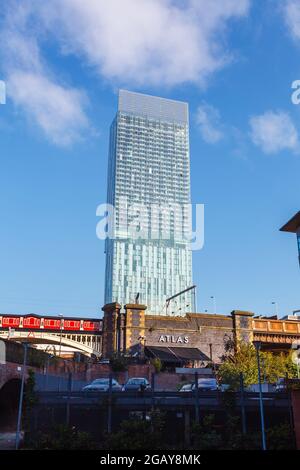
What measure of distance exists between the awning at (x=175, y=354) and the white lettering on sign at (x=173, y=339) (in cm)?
108

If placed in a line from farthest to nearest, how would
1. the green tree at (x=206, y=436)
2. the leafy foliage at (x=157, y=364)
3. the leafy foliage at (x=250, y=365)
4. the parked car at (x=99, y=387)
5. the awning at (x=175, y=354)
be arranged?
the awning at (x=175, y=354) → the leafy foliage at (x=157, y=364) → the leafy foliage at (x=250, y=365) → the parked car at (x=99, y=387) → the green tree at (x=206, y=436)

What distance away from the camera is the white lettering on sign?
6392 cm

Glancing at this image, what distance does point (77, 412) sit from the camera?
94.1 feet

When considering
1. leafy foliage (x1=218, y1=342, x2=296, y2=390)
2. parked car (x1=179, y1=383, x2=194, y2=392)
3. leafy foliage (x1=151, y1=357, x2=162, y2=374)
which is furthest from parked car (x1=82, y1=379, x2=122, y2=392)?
leafy foliage (x1=151, y1=357, x2=162, y2=374)

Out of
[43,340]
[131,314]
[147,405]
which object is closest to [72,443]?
[147,405]

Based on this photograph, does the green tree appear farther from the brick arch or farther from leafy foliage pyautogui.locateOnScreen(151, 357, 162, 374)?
leafy foliage pyautogui.locateOnScreen(151, 357, 162, 374)

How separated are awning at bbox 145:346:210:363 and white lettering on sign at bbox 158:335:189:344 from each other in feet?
3.54

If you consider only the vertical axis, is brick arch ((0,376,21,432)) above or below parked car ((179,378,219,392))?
below

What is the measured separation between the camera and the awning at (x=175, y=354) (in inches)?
2298

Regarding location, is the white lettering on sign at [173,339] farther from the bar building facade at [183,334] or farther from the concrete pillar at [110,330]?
the concrete pillar at [110,330]

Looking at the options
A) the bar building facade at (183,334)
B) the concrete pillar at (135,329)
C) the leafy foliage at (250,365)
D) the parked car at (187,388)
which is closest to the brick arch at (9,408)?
the parked car at (187,388)

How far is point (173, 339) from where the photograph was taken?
64500 millimetres

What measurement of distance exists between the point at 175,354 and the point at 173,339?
4356mm
